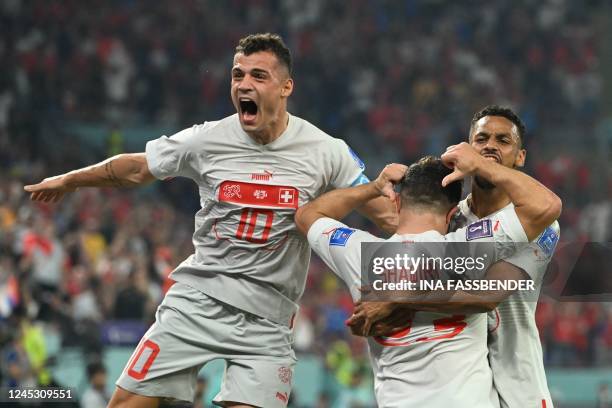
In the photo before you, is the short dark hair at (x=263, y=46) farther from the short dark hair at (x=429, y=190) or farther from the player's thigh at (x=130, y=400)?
the player's thigh at (x=130, y=400)

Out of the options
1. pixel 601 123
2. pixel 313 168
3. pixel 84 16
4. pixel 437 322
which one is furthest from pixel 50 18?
pixel 437 322

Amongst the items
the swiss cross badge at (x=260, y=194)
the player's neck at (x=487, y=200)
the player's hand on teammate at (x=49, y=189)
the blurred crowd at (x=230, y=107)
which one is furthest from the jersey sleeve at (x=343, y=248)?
the blurred crowd at (x=230, y=107)

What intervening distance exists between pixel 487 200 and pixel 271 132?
1098mm

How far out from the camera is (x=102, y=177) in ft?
16.7

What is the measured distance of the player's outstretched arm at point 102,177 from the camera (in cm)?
507

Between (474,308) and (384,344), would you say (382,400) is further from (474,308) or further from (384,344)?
(474,308)

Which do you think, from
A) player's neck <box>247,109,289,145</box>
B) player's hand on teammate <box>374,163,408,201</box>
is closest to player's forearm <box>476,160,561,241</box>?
player's hand on teammate <box>374,163,408,201</box>

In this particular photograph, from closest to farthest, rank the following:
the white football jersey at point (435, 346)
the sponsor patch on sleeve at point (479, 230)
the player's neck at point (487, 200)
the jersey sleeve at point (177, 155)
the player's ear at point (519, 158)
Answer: the white football jersey at point (435, 346) → the sponsor patch on sleeve at point (479, 230) → the player's neck at point (487, 200) → the player's ear at point (519, 158) → the jersey sleeve at point (177, 155)

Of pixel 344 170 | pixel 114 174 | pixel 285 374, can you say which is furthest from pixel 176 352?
pixel 344 170

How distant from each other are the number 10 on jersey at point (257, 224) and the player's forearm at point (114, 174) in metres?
0.61

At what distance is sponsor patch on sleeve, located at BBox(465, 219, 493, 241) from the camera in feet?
13.7

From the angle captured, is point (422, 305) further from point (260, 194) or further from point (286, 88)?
point (286, 88)

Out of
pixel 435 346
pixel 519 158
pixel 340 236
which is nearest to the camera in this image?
pixel 435 346

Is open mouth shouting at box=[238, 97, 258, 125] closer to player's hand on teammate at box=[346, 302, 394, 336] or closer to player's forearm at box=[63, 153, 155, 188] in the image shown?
player's forearm at box=[63, 153, 155, 188]
